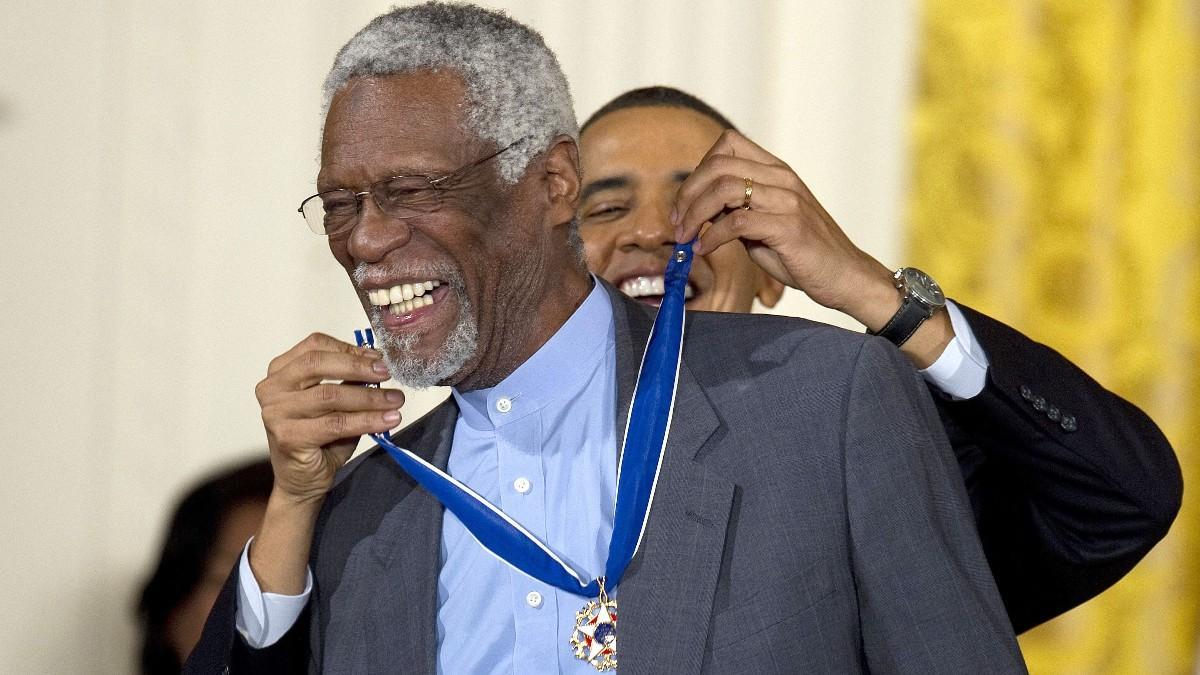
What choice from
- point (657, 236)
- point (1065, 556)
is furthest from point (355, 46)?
point (1065, 556)

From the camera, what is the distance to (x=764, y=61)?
176 inches

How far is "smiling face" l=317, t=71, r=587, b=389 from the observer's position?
2129mm

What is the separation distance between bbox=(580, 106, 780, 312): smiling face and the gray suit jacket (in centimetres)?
89

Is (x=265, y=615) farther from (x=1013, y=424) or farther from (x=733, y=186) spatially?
(x=1013, y=424)

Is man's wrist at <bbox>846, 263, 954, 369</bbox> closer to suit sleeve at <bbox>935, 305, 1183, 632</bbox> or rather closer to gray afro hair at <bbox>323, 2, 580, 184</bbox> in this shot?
suit sleeve at <bbox>935, 305, 1183, 632</bbox>

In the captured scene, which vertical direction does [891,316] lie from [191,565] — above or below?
above

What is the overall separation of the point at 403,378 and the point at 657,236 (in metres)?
1.05

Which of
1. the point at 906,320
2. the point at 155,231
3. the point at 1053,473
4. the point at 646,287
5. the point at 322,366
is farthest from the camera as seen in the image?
the point at 155,231

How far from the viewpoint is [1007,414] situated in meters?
2.28

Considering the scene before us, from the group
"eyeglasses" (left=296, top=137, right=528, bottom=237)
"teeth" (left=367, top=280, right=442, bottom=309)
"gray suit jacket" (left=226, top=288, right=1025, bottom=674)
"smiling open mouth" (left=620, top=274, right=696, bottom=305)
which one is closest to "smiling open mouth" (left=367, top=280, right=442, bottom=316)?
"teeth" (left=367, top=280, right=442, bottom=309)

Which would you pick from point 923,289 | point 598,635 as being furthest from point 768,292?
point 598,635

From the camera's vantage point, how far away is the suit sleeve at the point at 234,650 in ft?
7.16

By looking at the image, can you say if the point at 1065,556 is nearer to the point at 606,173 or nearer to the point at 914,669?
the point at 914,669

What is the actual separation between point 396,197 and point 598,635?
0.71 metres
